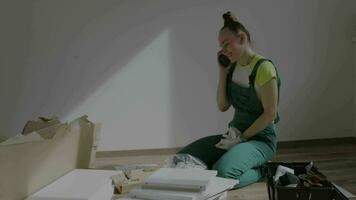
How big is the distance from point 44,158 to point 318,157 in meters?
1.96

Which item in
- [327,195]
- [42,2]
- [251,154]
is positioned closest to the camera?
[327,195]

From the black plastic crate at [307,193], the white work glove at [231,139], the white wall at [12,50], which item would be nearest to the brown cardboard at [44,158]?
the black plastic crate at [307,193]

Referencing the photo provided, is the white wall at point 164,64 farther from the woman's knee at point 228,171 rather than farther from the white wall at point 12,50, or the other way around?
the woman's knee at point 228,171

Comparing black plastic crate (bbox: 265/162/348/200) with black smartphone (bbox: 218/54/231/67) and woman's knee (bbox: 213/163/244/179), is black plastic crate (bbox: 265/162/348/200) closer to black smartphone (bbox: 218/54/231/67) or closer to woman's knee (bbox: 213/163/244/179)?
woman's knee (bbox: 213/163/244/179)

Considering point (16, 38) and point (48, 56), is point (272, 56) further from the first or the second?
point (16, 38)

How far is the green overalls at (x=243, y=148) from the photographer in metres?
1.92

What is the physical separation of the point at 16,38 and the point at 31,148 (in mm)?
1855

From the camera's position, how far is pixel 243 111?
2152 millimetres

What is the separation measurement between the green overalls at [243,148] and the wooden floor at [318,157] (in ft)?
0.32

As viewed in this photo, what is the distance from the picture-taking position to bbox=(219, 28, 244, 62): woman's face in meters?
2.03

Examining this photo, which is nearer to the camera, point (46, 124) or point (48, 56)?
point (46, 124)

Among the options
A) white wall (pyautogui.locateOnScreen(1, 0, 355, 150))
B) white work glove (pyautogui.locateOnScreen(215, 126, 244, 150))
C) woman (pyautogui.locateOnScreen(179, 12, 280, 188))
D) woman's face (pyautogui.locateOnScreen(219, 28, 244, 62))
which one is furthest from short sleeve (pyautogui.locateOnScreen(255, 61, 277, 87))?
white wall (pyautogui.locateOnScreen(1, 0, 355, 150))

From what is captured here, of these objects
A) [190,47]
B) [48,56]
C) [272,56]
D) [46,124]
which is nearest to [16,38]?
[48,56]

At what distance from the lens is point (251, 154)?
1961 mm
